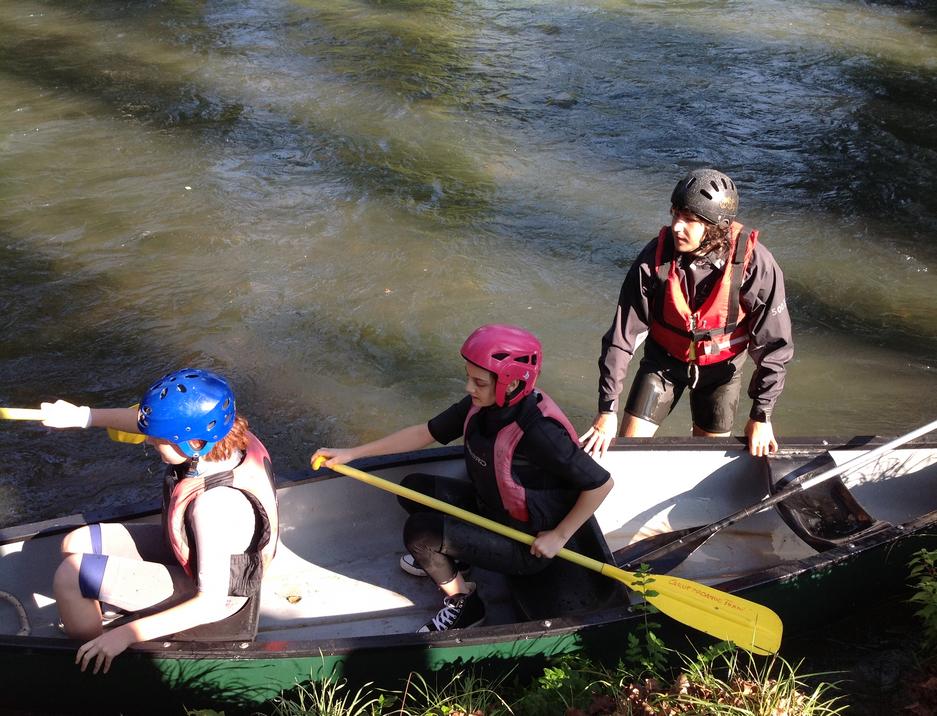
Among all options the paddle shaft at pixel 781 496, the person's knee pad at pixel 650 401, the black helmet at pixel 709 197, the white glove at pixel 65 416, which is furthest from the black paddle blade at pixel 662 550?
the white glove at pixel 65 416

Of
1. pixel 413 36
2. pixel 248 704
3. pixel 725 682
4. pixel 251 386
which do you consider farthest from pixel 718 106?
pixel 248 704

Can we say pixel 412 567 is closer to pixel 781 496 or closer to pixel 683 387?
pixel 683 387

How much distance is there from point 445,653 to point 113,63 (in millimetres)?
9747

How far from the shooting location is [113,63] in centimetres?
1102

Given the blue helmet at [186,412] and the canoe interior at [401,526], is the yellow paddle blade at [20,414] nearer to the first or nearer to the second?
the canoe interior at [401,526]

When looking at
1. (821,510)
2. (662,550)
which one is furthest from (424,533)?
(821,510)

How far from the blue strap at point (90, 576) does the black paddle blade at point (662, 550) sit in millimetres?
2062

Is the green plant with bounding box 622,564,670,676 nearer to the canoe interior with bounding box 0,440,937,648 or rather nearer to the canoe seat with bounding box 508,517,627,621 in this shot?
the canoe seat with bounding box 508,517,627,621

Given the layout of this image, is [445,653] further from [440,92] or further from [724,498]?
[440,92]

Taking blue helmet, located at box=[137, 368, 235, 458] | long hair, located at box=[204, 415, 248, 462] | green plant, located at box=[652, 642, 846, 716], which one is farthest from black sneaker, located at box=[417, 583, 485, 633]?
blue helmet, located at box=[137, 368, 235, 458]

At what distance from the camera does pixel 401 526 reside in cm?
441

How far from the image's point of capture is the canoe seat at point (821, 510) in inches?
161

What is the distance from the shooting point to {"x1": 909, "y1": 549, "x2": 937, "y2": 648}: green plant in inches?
144

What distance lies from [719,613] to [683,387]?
3.70 ft
